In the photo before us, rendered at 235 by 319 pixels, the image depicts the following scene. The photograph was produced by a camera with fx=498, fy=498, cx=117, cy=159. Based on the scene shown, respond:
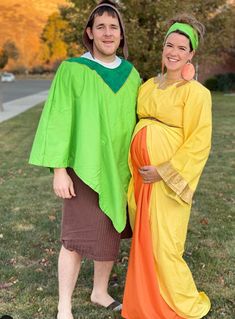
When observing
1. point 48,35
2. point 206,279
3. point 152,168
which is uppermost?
point 152,168

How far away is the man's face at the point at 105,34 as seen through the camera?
9.65 ft

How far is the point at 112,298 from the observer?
3633mm

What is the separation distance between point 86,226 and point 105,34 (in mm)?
1174

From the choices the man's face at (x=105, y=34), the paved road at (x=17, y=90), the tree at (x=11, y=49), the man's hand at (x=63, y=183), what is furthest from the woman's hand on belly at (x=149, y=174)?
the tree at (x=11, y=49)

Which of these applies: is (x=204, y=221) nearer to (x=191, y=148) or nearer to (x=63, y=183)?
(x=191, y=148)

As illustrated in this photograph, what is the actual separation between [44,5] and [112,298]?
254ft

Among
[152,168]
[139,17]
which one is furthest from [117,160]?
[139,17]

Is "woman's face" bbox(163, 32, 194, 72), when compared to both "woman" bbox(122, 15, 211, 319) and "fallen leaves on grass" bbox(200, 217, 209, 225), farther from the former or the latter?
"fallen leaves on grass" bbox(200, 217, 209, 225)

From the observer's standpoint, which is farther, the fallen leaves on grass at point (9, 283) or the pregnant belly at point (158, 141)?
the fallen leaves on grass at point (9, 283)

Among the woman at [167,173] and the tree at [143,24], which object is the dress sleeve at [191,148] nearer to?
the woman at [167,173]

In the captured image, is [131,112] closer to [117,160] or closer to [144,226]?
[117,160]

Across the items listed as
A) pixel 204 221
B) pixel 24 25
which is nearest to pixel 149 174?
pixel 204 221

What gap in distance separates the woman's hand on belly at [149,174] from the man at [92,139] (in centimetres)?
15

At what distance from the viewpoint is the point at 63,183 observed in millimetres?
2973
